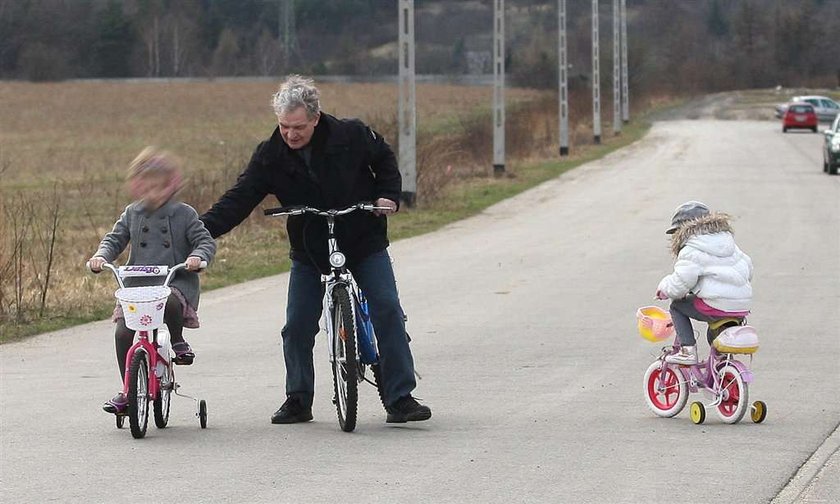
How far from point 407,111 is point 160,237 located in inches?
781

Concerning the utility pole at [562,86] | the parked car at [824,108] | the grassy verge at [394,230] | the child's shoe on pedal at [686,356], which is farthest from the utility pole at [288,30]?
the child's shoe on pedal at [686,356]

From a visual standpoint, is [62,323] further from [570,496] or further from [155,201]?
[570,496]

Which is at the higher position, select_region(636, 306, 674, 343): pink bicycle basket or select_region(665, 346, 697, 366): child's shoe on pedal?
select_region(636, 306, 674, 343): pink bicycle basket

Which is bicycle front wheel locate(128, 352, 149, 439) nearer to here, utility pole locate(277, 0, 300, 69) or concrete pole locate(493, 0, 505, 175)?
concrete pole locate(493, 0, 505, 175)

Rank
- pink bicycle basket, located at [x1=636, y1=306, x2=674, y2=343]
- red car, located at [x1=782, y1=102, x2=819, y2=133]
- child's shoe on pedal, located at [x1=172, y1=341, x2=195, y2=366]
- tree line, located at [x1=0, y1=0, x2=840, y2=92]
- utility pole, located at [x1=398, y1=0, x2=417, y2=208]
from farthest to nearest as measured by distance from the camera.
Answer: tree line, located at [x1=0, y1=0, x2=840, y2=92]
red car, located at [x1=782, y1=102, x2=819, y2=133]
utility pole, located at [x1=398, y1=0, x2=417, y2=208]
pink bicycle basket, located at [x1=636, y1=306, x2=674, y2=343]
child's shoe on pedal, located at [x1=172, y1=341, x2=195, y2=366]

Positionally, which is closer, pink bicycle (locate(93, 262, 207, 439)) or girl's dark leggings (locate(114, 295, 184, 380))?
pink bicycle (locate(93, 262, 207, 439))

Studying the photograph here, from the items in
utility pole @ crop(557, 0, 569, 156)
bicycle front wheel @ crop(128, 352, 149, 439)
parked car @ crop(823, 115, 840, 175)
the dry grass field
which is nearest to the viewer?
bicycle front wheel @ crop(128, 352, 149, 439)

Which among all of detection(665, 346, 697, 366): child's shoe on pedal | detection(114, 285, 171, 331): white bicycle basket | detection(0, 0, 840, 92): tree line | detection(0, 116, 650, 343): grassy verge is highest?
detection(0, 0, 840, 92): tree line

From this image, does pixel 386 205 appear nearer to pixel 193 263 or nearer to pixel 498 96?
pixel 193 263

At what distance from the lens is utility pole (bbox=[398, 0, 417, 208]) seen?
2773cm

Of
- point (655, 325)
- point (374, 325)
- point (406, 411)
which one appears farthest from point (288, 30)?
point (406, 411)

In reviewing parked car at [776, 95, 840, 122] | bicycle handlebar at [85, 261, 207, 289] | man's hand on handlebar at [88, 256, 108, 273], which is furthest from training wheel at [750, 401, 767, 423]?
parked car at [776, 95, 840, 122]

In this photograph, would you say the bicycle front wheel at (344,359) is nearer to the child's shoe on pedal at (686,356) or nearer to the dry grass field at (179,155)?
the child's shoe on pedal at (686,356)

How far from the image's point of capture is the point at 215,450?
802cm
